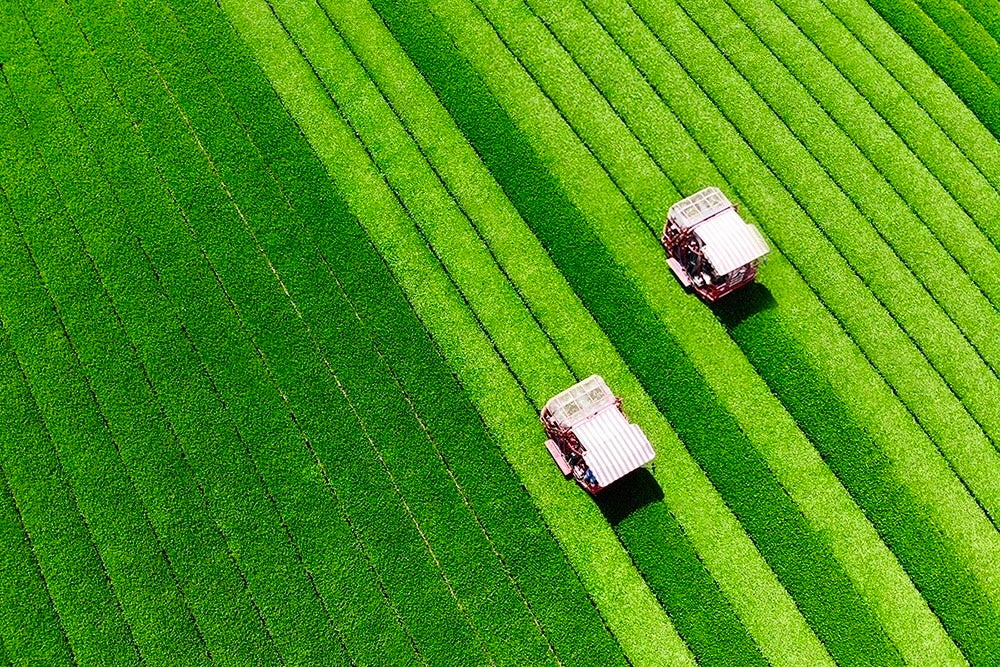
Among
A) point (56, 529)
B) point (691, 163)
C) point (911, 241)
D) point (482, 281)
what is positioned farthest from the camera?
point (691, 163)

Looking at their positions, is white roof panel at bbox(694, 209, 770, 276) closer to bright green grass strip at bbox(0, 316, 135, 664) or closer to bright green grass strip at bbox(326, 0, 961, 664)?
bright green grass strip at bbox(326, 0, 961, 664)

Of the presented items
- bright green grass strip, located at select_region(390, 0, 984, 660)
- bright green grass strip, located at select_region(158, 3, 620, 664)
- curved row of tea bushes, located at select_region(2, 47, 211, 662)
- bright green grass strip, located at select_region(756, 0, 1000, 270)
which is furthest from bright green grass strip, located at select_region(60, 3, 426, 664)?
bright green grass strip, located at select_region(756, 0, 1000, 270)

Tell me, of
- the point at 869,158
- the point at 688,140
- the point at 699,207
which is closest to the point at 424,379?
the point at 699,207

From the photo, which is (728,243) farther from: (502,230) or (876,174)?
(502,230)

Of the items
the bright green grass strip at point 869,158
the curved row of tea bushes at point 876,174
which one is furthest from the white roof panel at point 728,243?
the bright green grass strip at point 869,158

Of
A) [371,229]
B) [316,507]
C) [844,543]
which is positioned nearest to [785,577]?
[844,543]

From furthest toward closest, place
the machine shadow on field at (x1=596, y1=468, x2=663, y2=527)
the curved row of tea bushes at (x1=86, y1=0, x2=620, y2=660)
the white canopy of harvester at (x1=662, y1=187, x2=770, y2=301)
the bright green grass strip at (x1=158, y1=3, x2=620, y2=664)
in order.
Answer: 1. the white canopy of harvester at (x1=662, y1=187, x2=770, y2=301)
2. the machine shadow on field at (x1=596, y1=468, x2=663, y2=527)
3. the curved row of tea bushes at (x1=86, y1=0, x2=620, y2=660)
4. the bright green grass strip at (x1=158, y1=3, x2=620, y2=664)
